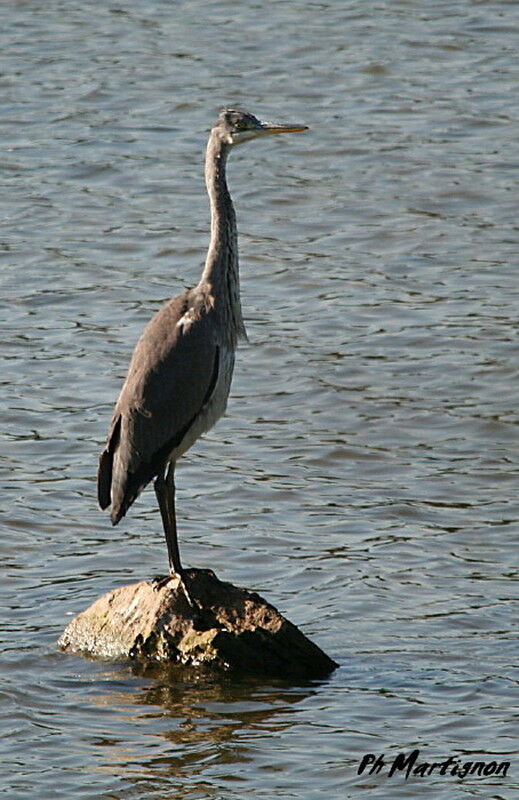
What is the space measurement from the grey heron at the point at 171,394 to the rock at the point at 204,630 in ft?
0.58

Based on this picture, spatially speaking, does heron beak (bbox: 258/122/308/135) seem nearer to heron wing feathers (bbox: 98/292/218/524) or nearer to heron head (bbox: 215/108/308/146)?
heron head (bbox: 215/108/308/146)

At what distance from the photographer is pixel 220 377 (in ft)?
27.6

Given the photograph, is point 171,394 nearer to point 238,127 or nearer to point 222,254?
point 222,254

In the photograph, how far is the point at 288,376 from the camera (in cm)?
1222

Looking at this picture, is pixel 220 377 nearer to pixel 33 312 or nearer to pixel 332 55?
pixel 33 312

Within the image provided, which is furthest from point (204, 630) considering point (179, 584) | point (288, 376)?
point (288, 376)

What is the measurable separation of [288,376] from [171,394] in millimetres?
4029

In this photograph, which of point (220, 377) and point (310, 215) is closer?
point (220, 377)

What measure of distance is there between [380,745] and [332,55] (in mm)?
12982

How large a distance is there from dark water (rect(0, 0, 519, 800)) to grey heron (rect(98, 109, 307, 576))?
0.85m

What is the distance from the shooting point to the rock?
7.80 metres

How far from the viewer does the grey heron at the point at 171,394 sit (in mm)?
8203

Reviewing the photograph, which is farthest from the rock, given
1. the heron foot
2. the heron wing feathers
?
the heron wing feathers

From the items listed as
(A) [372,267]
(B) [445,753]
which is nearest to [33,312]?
(A) [372,267]
